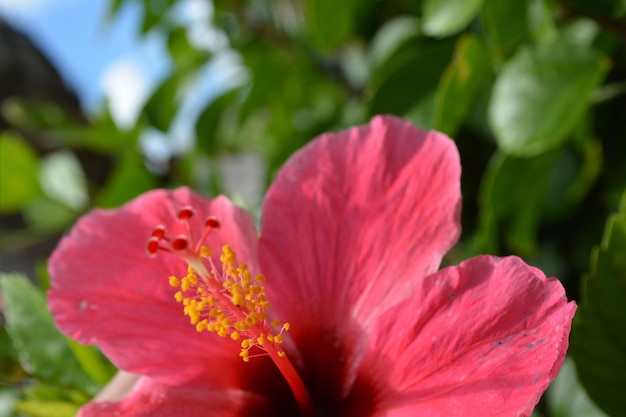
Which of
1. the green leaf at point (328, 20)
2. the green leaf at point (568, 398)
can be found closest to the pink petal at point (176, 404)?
the green leaf at point (568, 398)

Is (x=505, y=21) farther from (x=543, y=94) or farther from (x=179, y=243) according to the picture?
(x=179, y=243)

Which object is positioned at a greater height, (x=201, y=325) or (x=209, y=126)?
(x=201, y=325)

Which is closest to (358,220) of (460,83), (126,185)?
(460,83)

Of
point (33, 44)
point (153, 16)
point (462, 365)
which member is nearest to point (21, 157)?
point (153, 16)

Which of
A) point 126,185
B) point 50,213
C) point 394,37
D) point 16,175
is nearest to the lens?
point 394,37

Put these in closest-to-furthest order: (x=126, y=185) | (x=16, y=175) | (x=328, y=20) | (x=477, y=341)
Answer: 1. (x=477, y=341)
2. (x=328, y=20)
3. (x=126, y=185)
4. (x=16, y=175)

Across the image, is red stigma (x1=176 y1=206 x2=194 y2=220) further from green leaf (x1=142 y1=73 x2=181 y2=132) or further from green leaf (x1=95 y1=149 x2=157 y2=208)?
green leaf (x1=142 y1=73 x2=181 y2=132)

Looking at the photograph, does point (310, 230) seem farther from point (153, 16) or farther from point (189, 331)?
point (153, 16)
